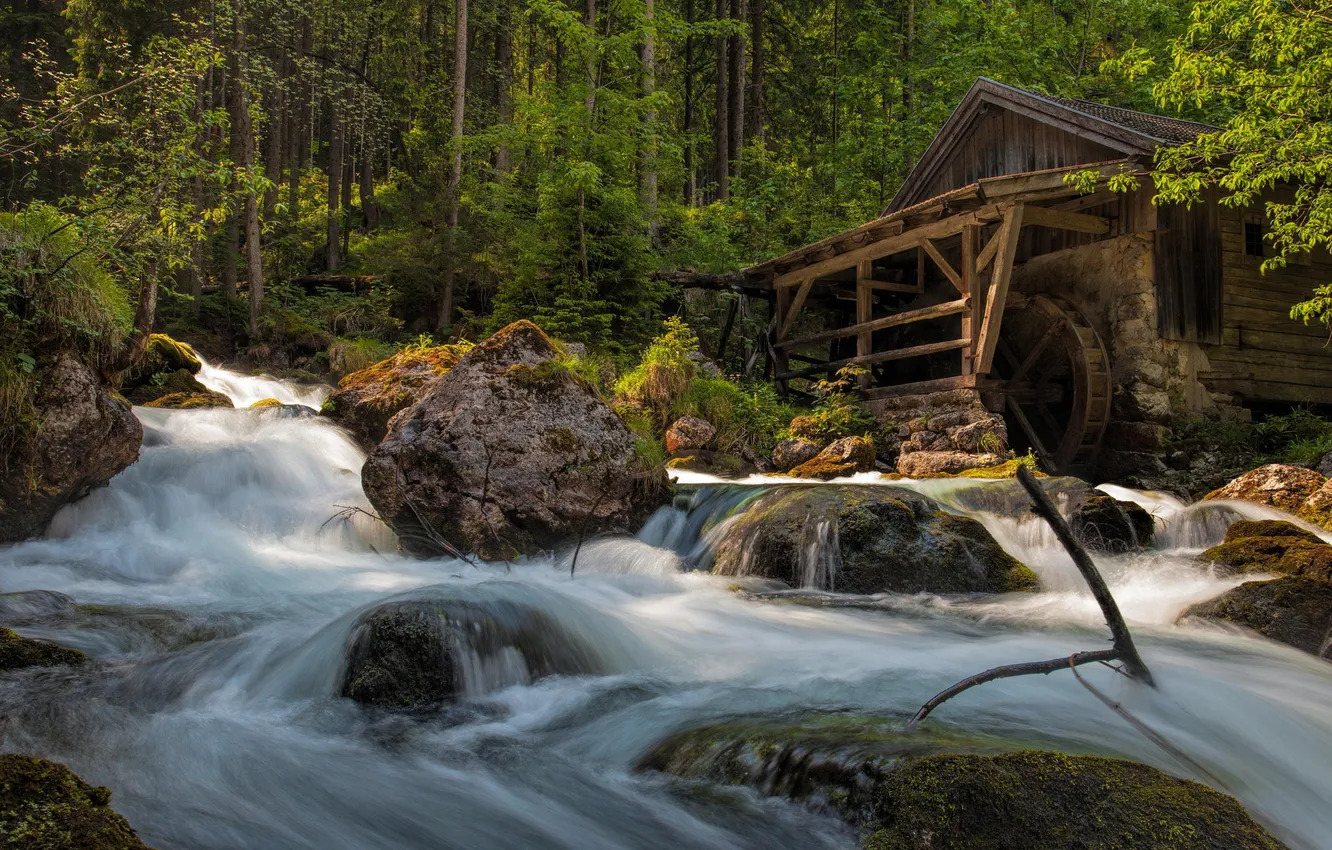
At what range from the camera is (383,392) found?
10.5 metres

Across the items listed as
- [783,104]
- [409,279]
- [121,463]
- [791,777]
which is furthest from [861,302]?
[783,104]

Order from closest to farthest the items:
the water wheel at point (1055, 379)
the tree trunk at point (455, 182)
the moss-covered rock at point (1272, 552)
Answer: the moss-covered rock at point (1272, 552) < the water wheel at point (1055, 379) < the tree trunk at point (455, 182)

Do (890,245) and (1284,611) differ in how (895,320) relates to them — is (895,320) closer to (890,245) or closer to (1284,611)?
(890,245)

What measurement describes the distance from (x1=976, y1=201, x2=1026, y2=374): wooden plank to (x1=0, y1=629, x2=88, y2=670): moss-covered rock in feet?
34.3

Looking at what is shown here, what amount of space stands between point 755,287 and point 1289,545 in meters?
11.1

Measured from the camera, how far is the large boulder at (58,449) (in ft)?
21.6

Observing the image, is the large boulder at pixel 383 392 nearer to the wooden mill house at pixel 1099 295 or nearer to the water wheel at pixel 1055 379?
the wooden mill house at pixel 1099 295

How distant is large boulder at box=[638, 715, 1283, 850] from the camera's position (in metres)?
2.24

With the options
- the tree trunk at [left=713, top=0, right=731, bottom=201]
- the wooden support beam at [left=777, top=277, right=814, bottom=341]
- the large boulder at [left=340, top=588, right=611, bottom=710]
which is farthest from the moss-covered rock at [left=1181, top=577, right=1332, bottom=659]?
the tree trunk at [left=713, top=0, right=731, bottom=201]

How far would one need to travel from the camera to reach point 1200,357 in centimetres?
1205

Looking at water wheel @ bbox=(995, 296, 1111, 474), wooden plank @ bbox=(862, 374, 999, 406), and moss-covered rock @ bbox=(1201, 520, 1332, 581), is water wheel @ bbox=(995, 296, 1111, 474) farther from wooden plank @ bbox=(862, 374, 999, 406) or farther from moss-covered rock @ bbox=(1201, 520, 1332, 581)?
moss-covered rock @ bbox=(1201, 520, 1332, 581)

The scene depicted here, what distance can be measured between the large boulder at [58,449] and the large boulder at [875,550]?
5.38 meters

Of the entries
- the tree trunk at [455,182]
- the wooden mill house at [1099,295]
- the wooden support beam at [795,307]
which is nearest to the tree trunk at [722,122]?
the tree trunk at [455,182]

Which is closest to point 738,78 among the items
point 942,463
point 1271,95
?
point 942,463
